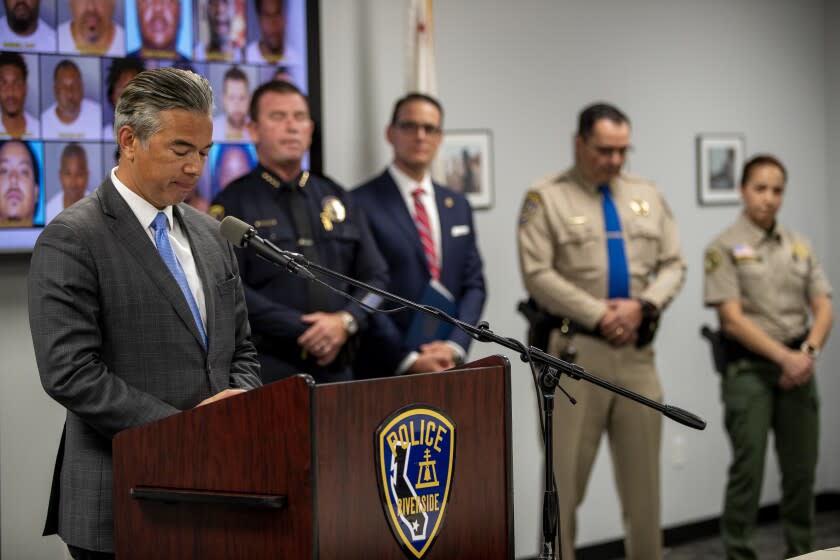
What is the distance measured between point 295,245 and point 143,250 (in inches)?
59.4

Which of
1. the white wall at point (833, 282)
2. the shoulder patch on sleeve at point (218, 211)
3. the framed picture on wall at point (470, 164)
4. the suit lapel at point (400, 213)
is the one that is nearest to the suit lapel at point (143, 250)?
the shoulder patch on sleeve at point (218, 211)

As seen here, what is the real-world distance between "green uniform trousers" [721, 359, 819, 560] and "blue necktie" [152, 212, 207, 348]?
2.93 m

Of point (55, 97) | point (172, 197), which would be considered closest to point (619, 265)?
point (55, 97)

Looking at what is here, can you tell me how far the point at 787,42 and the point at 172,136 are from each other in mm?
4580

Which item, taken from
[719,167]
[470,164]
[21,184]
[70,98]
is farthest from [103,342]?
[719,167]

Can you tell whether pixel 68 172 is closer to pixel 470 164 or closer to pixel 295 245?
pixel 295 245

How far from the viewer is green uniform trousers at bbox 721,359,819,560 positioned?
4.37m

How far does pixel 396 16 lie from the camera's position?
14.4 ft

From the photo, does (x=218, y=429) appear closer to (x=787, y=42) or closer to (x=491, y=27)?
(x=491, y=27)

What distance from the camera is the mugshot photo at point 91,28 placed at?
3.65 metres

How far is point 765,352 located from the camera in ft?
14.3

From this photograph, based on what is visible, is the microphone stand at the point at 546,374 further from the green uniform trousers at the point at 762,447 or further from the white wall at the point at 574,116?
the green uniform trousers at the point at 762,447

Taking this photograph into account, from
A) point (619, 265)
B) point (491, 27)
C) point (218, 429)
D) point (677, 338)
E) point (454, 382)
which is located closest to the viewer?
point (218, 429)

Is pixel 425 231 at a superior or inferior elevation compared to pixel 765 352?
superior
